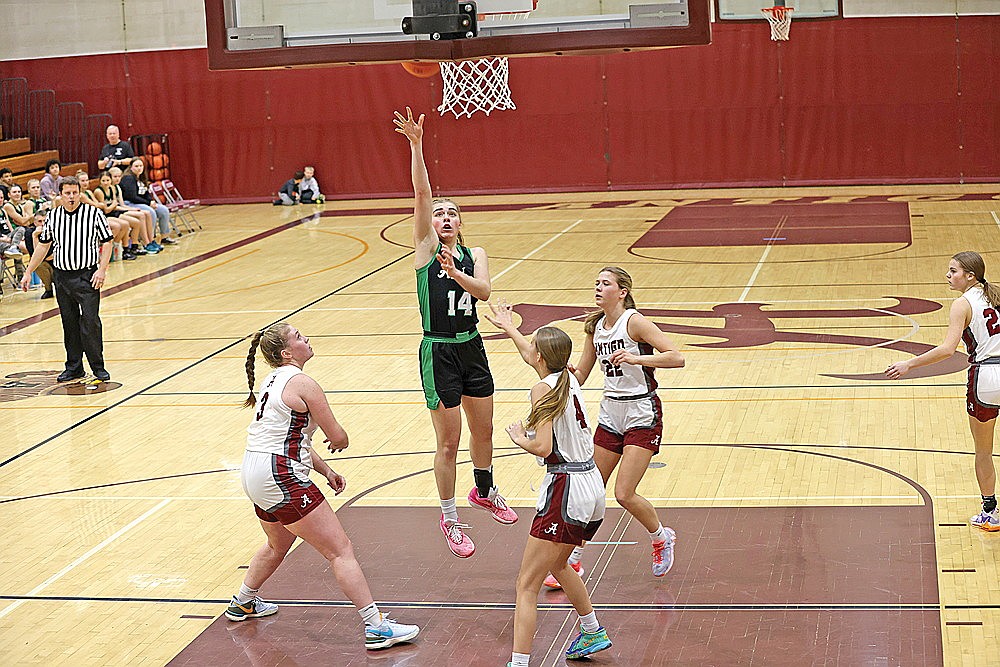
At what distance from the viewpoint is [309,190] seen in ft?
87.0

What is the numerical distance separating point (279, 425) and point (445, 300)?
4.50 feet

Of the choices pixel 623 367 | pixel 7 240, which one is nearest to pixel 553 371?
pixel 623 367

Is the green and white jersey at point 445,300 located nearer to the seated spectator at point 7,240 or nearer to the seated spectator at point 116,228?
the seated spectator at point 7,240

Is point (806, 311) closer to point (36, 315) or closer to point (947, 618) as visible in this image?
point (947, 618)

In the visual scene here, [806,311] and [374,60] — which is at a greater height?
[374,60]

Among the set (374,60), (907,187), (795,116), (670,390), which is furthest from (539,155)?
(374,60)

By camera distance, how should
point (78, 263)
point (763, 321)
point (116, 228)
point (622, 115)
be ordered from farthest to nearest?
point (622, 115) < point (116, 228) < point (763, 321) < point (78, 263)

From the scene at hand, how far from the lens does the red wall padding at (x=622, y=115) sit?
79.4 feet

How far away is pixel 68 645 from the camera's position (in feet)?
20.6

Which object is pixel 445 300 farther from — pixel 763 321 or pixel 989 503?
pixel 763 321

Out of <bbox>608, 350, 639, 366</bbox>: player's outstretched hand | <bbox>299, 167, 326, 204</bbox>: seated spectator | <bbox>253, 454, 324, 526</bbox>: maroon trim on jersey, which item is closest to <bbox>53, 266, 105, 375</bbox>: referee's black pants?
<bbox>253, 454, 324, 526</bbox>: maroon trim on jersey

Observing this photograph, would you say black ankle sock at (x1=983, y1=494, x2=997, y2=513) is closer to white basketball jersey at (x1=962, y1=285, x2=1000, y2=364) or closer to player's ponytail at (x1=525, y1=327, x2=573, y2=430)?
white basketball jersey at (x1=962, y1=285, x2=1000, y2=364)

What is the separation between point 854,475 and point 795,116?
1768 centimetres

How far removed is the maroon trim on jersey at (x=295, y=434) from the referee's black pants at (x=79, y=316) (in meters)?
6.31
